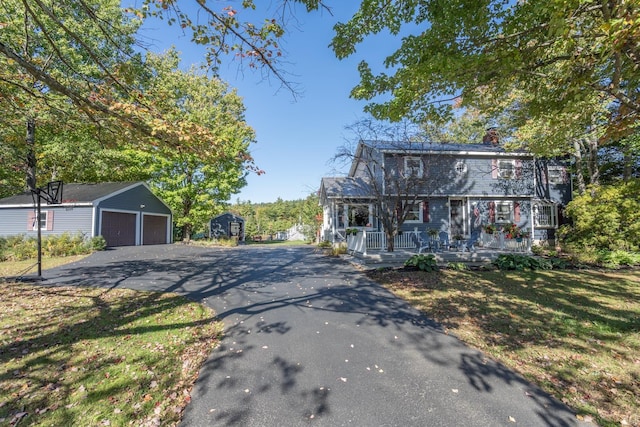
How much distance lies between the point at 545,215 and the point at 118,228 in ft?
96.1

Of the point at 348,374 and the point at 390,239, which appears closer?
the point at 348,374

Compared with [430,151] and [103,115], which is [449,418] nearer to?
[103,115]

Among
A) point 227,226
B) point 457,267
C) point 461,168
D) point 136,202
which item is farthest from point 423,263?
point 227,226

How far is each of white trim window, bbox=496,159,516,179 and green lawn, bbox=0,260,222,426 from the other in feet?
60.0

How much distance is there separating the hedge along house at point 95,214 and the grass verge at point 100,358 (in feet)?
44.8

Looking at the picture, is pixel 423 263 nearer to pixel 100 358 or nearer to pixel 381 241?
pixel 381 241

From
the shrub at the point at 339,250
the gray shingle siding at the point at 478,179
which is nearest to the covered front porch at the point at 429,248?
the shrub at the point at 339,250

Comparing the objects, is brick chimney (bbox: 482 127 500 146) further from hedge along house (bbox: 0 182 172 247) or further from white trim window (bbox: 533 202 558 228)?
hedge along house (bbox: 0 182 172 247)

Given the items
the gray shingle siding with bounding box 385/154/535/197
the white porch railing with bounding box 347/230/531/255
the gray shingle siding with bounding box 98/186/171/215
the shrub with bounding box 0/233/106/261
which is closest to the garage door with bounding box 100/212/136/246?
the gray shingle siding with bounding box 98/186/171/215

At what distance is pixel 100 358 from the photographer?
12.3 feet

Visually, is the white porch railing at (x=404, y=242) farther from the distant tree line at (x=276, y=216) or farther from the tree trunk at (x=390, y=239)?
the distant tree line at (x=276, y=216)

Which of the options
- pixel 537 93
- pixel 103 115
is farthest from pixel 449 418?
pixel 103 115

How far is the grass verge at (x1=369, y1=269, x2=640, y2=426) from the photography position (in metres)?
3.16

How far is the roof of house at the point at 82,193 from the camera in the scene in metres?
18.3
